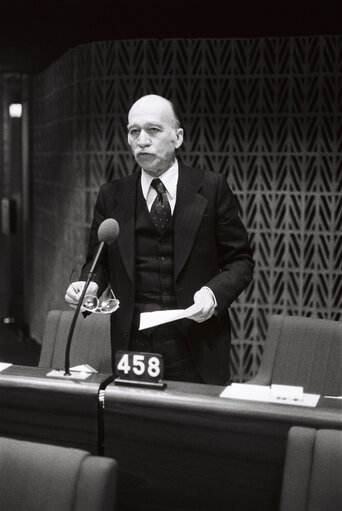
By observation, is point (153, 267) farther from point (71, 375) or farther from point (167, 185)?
point (71, 375)

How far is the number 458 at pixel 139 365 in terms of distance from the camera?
5.74 ft

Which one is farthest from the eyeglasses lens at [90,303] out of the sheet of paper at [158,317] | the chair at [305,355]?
the chair at [305,355]

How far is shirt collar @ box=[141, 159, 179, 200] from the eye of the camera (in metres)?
2.38

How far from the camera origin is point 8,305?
319 inches

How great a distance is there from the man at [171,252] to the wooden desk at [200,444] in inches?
23.0

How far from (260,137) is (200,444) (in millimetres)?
3969

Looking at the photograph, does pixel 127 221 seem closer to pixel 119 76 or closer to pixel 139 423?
pixel 139 423

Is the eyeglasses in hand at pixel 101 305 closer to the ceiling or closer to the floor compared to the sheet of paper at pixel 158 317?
closer to the ceiling

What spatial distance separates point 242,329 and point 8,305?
3.45 metres

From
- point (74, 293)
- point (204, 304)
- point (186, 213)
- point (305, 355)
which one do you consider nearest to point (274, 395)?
point (204, 304)

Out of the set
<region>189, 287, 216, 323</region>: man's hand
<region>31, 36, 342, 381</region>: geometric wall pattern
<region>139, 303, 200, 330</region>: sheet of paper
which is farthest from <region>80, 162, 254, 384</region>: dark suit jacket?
<region>31, 36, 342, 381</region>: geometric wall pattern

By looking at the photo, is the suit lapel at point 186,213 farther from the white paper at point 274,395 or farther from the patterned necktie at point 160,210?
the white paper at point 274,395

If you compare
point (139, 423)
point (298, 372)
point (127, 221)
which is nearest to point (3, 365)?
point (139, 423)

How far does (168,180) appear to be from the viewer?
2.39 m
